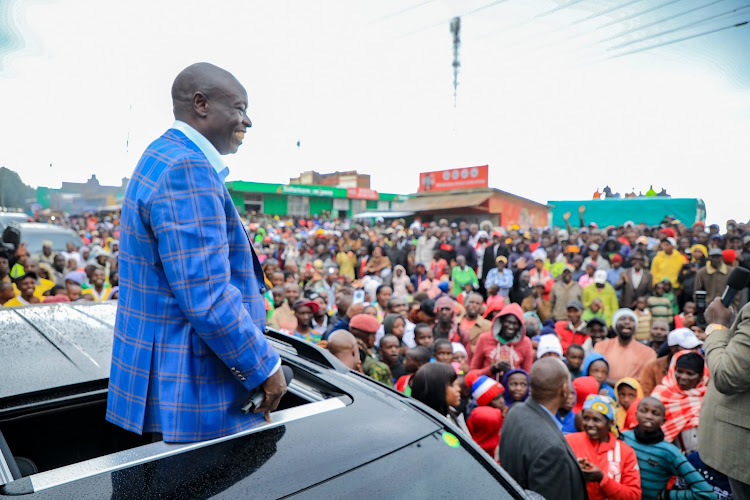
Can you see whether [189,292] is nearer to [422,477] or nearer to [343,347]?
[422,477]

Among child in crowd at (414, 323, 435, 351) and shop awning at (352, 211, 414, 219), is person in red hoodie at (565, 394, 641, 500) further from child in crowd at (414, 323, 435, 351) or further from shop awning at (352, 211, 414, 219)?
shop awning at (352, 211, 414, 219)

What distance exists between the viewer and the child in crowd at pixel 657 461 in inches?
124

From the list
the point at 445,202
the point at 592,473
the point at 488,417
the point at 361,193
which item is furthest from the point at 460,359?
the point at 361,193

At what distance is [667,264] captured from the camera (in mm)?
8617

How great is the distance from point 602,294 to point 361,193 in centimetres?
3026

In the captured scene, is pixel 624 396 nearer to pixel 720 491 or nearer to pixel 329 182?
pixel 720 491

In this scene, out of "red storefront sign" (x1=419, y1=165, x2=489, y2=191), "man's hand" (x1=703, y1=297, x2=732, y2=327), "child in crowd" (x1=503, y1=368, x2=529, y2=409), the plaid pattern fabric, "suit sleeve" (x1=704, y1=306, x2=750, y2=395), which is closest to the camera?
"suit sleeve" (x1=704, y1=306, x2=750, y2=395)

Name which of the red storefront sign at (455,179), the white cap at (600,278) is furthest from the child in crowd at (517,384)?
the red storefront sign at (455,179)

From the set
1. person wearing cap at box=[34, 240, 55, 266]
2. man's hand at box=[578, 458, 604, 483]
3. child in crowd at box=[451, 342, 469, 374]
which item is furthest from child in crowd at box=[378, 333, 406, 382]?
person wearing cap at box=[34, 240, 55, 266]

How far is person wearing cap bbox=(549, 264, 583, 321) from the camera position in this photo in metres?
7.87

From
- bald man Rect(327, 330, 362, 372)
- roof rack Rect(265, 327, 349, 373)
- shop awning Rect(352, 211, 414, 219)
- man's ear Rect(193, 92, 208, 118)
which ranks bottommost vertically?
bald man Rect(327, 330, 362, 372)

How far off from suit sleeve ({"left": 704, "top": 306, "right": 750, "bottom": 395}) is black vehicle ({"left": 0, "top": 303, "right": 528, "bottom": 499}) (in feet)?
5.14

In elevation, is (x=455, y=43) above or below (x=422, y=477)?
above

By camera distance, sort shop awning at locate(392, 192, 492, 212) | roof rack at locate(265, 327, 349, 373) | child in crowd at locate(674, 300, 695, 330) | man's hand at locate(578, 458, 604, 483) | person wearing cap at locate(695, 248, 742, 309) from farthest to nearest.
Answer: shop awning at locate(392, 192, 492, 212)
person wearing cap at locate(695, 248, 742, 309)
child in crowd at locate(674, 300, 695, 330)
man's hand at locate(578, 458, 604, 483)
roof rack at locate(265, 327, 349, 373)
